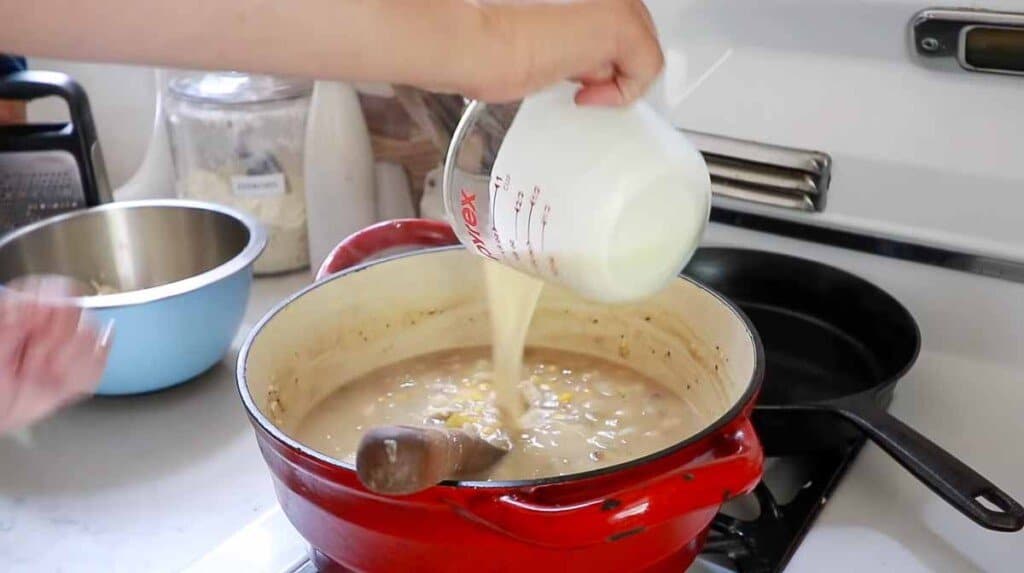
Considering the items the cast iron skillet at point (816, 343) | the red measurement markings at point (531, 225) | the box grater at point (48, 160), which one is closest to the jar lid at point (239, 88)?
the box grater at point (48, 160)

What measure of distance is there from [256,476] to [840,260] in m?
0.45

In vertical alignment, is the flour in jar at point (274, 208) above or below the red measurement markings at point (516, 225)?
below

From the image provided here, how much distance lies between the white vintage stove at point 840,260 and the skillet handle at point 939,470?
2.7 inches

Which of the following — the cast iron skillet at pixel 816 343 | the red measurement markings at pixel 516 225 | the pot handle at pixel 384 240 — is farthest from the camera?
the pot handle at pixel 384 240

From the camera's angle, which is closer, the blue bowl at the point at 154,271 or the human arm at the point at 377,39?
the human arm at the point at 377,39

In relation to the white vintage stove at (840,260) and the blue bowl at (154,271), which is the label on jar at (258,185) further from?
the white vintage stove at (840,260)

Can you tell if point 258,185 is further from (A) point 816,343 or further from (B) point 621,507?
(B) point 621,507

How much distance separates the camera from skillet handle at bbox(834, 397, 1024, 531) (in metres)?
0.51

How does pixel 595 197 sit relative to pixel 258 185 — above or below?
above

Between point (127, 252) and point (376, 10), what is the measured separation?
580mm

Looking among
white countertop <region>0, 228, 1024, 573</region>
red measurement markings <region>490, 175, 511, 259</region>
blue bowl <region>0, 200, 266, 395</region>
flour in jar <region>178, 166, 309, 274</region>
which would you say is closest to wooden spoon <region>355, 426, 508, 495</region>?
red measurement markings <region>490, 175, 511, 259</region>

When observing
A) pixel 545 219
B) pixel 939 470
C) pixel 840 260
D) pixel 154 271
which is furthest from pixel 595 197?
pixel 154 271

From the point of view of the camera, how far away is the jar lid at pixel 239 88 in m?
0.97

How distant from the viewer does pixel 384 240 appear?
730 millimetres
